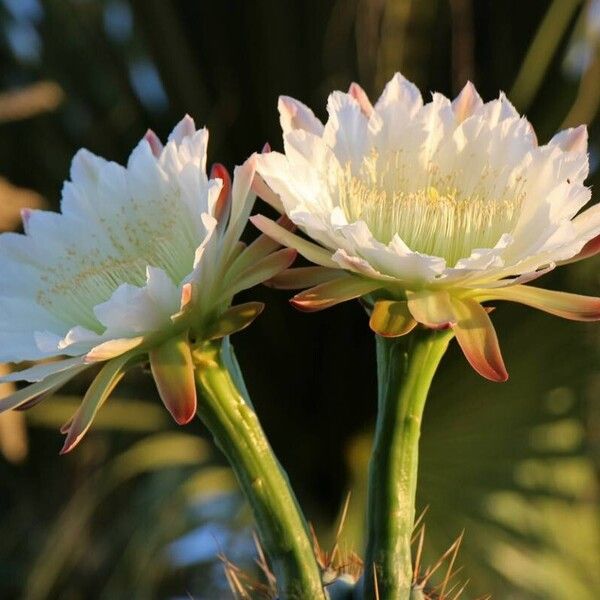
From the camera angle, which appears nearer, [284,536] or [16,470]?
[284,536]

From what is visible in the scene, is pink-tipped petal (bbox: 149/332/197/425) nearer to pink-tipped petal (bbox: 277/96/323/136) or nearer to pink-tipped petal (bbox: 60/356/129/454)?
pink-tipped petal (bbox: 60/356/129/454)

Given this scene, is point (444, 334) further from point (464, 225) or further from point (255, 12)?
point (255, 12)

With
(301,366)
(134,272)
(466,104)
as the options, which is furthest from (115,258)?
(301,366)

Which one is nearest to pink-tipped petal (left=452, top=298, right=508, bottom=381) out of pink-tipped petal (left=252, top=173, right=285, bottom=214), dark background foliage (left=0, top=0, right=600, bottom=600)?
pink-tipped petal (left=252, top=173, right=285, bottom=214)

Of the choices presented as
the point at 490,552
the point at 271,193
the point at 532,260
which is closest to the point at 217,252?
the point at 271,193

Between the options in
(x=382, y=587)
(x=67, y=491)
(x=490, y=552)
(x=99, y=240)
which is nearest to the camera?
(x=382, y=587)

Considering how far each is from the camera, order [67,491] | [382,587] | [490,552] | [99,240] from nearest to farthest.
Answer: [382,587]
[99,240]
[490,552]
[67,491]

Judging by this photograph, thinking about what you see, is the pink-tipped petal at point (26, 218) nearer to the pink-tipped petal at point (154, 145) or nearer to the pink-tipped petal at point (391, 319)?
the pink-tipped petal at point (154, 145)

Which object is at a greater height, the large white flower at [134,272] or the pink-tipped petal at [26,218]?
the pink-tipped petal at [26,218]

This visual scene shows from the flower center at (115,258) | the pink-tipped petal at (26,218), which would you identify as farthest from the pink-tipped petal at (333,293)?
the pink-tipped petal at (26,218)

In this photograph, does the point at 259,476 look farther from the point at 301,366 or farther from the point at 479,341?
the point at 301,366
